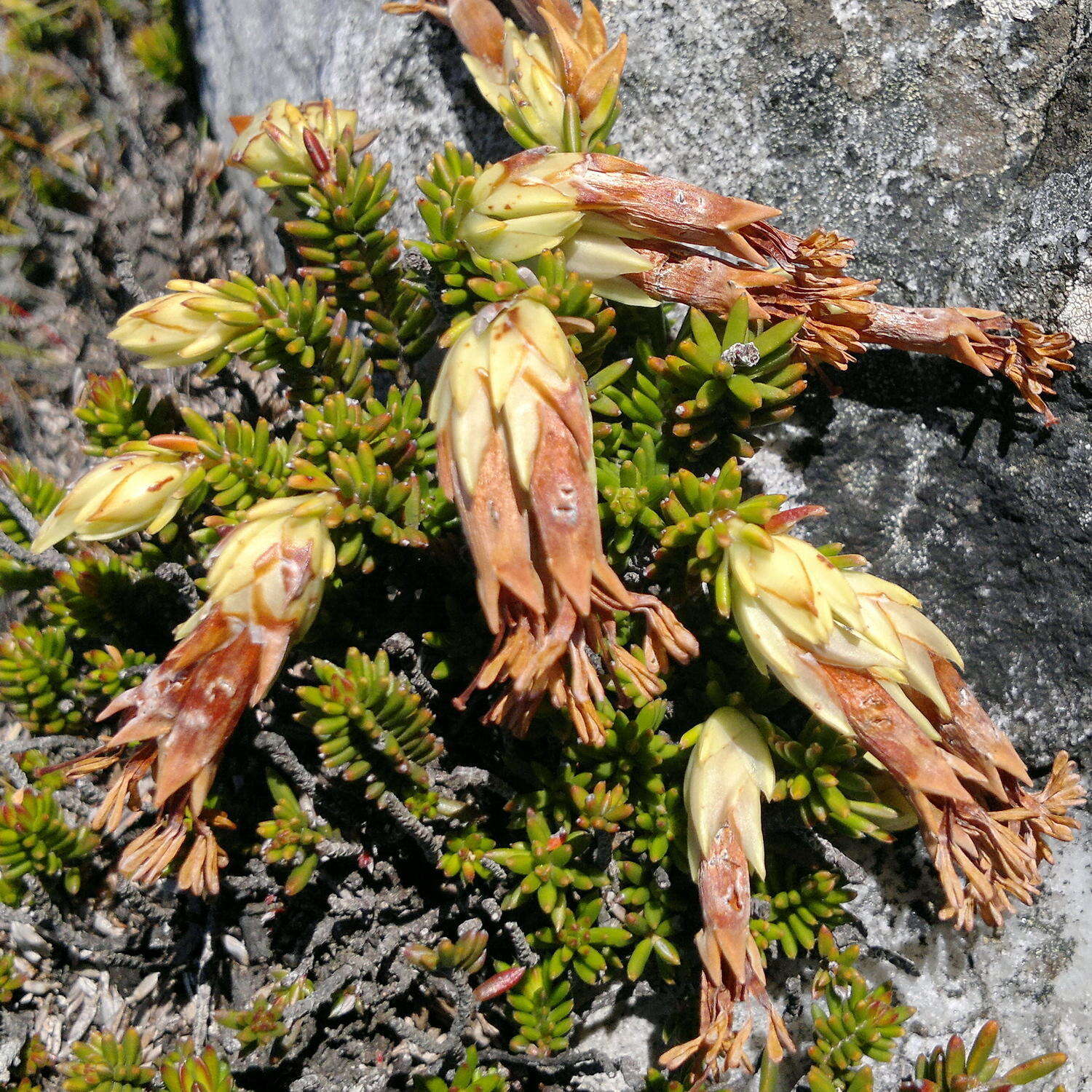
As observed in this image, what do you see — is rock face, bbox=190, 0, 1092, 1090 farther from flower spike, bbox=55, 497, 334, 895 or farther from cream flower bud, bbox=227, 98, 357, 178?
flower spike, bbox=55, 497, 334, 895

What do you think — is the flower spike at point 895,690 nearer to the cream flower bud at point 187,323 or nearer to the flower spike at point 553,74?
the flower spike at point 553,74

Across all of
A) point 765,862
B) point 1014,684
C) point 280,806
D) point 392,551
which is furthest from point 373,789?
point 1014,684

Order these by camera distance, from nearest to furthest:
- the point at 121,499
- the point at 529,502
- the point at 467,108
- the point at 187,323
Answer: the point at 529,502, the point at 121,499, the point at 187,323, the point at 467,108

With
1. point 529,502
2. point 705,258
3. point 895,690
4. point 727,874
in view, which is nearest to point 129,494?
point 529,502

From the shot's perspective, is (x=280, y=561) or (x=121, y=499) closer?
(x=280, y=561)

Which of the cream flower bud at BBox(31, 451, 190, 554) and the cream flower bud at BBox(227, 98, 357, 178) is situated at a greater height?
the cream flower bud at BBox(227, 98, 357, 178)

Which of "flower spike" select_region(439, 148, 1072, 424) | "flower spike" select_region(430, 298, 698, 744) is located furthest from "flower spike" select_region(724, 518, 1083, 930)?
"flower spike" select_region(439, 148, 1072, 424)

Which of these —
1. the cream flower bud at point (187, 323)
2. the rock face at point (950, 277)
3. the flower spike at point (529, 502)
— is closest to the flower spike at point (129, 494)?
the cream flower bud at point (187, 323)

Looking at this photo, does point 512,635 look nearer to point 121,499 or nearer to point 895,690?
point 895,690
